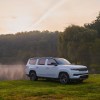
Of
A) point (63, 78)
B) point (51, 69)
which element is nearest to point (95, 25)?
point (51, 69)

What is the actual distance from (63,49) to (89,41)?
18.9 ft

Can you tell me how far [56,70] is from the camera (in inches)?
1010

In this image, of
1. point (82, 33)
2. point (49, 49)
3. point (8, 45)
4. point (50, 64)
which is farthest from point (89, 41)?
point (8, 45)

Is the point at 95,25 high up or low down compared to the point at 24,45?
A: down

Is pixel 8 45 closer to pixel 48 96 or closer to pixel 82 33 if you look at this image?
pixel 82 33

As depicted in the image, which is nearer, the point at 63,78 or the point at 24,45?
the point at 63,78

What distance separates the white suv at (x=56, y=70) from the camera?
24.6m

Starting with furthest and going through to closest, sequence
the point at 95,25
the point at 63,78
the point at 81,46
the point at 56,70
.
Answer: the point at 95,25, the point at 81,46, the point at 56,70, the point at 63,78

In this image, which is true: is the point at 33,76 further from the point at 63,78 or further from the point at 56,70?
the point at 63,78

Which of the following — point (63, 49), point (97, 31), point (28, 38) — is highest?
point (28, 38)

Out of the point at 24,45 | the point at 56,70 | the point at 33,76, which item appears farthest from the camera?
the point at 24,45

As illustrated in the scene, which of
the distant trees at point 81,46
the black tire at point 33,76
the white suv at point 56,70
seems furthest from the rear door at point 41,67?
the distant trees at point 81,46

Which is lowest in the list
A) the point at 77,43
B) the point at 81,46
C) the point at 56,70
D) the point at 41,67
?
the point at 56,70

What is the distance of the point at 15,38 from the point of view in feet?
508
